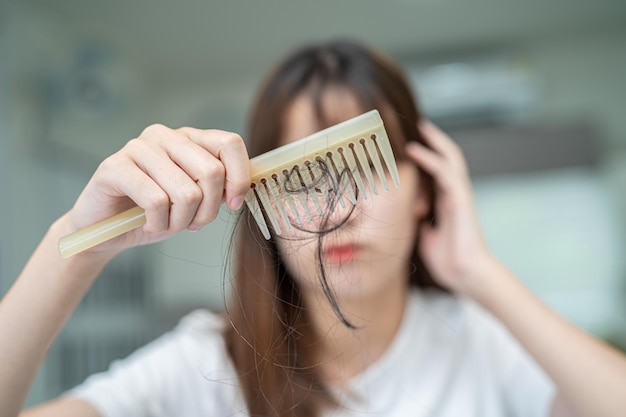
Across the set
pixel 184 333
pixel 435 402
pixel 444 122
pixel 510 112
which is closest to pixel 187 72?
pixel 444 122

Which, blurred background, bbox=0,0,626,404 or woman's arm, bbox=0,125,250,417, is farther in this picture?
blurred background, bbox=0,0,626,404

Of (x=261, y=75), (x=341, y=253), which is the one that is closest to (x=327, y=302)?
(x=341, y=253)

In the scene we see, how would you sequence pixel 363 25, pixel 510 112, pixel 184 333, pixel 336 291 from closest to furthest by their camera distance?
pixel 336 291, pixel 184 333, pixel 363 25, pixel 510 112

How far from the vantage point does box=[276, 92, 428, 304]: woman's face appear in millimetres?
441

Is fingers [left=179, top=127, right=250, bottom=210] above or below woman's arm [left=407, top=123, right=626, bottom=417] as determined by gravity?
above

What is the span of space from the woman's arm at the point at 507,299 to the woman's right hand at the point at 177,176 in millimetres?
348

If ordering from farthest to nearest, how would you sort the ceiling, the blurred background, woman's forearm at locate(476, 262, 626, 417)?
1. the ceiling
2. the blurred background
3. woman's forearm at locate(476, 262, 626, 417)

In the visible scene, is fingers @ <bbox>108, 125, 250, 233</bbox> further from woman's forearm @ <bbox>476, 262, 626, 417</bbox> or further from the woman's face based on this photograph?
woman's forearm @ <bbox>476, 262, 626, 417</bbox>

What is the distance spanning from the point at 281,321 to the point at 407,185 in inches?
9.8

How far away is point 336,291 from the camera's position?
46cm

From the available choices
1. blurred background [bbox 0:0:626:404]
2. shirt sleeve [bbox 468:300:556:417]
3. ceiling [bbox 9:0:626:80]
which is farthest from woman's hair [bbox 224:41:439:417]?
ceiling [bbox 9:0:626:80]

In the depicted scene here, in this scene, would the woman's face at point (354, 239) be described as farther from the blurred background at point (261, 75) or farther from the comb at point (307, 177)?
the blurred background at point (261, 75)

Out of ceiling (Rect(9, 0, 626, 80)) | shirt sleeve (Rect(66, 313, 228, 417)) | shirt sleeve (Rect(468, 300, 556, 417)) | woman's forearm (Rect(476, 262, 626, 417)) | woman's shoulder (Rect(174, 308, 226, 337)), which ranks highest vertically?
ceiling (Rect(9, 0, 626, 80))

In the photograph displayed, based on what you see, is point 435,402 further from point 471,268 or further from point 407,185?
point 407,185
